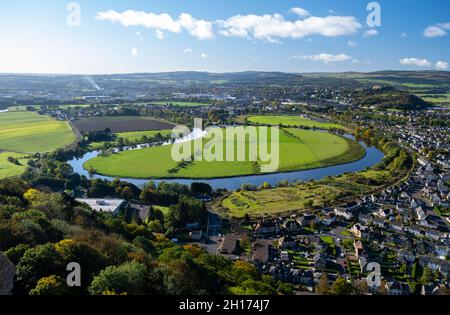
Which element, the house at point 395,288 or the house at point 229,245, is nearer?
the house at point 395,288

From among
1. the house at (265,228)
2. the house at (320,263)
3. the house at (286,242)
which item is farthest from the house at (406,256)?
the house at (265,228)

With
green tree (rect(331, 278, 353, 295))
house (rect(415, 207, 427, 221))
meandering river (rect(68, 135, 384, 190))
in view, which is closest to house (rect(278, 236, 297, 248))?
green tree (rect(331, 278, 353, 295))

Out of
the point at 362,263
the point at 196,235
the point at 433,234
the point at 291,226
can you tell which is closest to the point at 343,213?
the point at 291,226

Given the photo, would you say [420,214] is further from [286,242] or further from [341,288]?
[341,288]

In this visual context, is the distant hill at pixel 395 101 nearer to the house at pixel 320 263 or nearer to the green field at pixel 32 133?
the green field at pixel 32 133

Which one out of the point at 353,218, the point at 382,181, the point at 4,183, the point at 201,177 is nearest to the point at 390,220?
the point at 353,218

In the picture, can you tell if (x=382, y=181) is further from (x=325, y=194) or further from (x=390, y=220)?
(x=390, y=220)

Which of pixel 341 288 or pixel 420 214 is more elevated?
pixel 341 288
